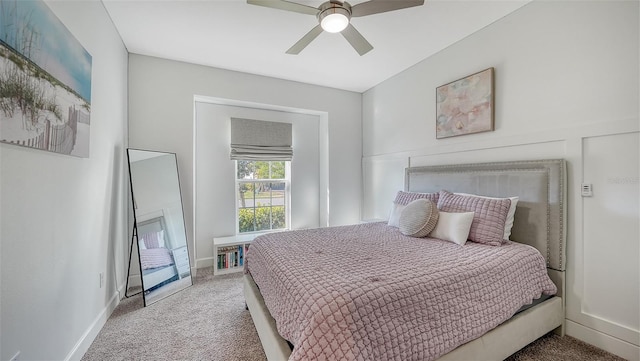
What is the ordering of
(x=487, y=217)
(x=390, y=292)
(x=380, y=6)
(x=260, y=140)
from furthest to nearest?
(x=260, y=140) < (x=487, y=217) < (x=380, y=6) < (x=390, y=292)

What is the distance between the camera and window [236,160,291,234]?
379cm

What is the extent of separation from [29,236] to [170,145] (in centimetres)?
200

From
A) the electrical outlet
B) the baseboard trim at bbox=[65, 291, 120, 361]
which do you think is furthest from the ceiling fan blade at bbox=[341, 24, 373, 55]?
the baseboard trim at bbox=[65, 291, 120, 361]

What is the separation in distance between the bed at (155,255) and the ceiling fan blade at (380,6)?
106 inches

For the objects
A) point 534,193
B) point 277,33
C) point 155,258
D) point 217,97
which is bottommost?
point 155,258

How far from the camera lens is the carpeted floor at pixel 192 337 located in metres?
1.72

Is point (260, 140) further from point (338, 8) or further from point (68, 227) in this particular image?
point (68, 227)

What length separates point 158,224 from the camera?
106 inches

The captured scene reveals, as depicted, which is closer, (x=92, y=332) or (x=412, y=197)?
(x=92, y=332)

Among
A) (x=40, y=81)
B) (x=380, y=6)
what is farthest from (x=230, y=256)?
(x=380, y=6)

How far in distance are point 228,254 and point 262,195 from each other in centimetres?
102

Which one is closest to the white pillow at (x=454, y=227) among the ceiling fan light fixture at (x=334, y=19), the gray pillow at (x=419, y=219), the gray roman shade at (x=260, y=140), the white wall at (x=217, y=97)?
the gray pillow at (x=419, y=219)

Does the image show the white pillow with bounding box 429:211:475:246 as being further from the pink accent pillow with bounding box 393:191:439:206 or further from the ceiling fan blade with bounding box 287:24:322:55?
the ceiling fan blade with bounding box 287:24:322:55

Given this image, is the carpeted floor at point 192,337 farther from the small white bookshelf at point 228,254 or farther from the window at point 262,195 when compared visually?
the window at point 262,195
